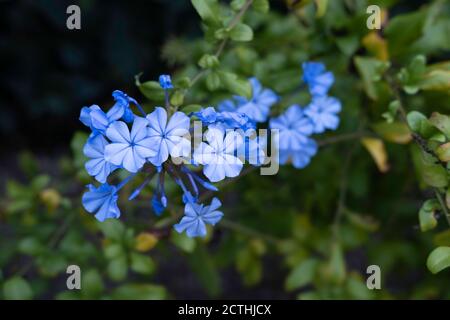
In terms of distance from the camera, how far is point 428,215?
145 cm

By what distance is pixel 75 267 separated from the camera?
68.8 inches

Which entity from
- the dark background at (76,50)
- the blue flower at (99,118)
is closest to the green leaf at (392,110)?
the blue flower at (99,118)

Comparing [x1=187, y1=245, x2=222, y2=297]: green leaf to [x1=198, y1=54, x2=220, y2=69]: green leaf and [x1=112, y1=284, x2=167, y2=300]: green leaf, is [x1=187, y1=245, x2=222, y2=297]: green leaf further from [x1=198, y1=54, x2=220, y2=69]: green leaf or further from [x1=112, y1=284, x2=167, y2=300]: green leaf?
[x1=198, y1=54, x2=220, y2=69]: green leaf

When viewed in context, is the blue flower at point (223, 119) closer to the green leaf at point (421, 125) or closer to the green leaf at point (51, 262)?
the green leaf at point (421, 125)

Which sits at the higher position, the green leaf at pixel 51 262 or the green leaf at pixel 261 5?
the green leaf at pixel 261 5

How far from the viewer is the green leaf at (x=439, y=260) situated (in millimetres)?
1360

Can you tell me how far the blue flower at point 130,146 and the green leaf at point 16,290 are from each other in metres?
0.66

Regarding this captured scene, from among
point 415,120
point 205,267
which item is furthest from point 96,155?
point 205,267

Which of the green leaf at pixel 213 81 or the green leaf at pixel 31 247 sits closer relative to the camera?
the green leaf at pixel 213 81

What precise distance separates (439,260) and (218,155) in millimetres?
518

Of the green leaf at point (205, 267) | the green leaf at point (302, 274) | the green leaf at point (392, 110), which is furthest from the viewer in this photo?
the green leaf at point (205, 267)

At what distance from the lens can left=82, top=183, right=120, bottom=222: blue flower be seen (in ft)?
4.31
